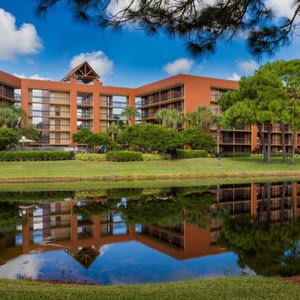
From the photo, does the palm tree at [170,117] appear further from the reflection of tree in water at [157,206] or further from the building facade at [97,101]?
the reflection of tree in water at [157,206]

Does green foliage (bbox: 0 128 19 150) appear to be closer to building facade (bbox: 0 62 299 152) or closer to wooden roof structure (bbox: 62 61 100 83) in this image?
building facade (bbox: 0 62 299 152)

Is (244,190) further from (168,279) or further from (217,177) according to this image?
(168,279)

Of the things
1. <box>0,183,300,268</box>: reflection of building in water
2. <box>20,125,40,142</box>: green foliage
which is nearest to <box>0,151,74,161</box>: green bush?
<box>20,125,40,142</box>: green foliage

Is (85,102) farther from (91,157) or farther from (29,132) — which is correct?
(91,157)

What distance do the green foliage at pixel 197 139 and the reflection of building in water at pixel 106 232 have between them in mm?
33659

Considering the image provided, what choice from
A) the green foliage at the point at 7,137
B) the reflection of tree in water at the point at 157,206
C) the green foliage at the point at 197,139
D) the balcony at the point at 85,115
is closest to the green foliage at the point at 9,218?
the reflection of tree in water at the point at 157,206

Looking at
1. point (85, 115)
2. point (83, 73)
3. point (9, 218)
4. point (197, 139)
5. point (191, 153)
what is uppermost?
point (83, 73)

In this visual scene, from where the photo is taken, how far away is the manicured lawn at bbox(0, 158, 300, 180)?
3212 centimetres

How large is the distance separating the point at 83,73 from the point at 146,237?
6122 cm

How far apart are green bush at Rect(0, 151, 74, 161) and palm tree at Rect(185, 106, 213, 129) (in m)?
22.1

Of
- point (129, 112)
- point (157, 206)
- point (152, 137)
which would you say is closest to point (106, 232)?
point (157, 206)

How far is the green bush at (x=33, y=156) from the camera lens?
41.6m

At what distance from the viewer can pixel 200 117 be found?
194 feet

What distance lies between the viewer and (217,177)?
3419 cm
